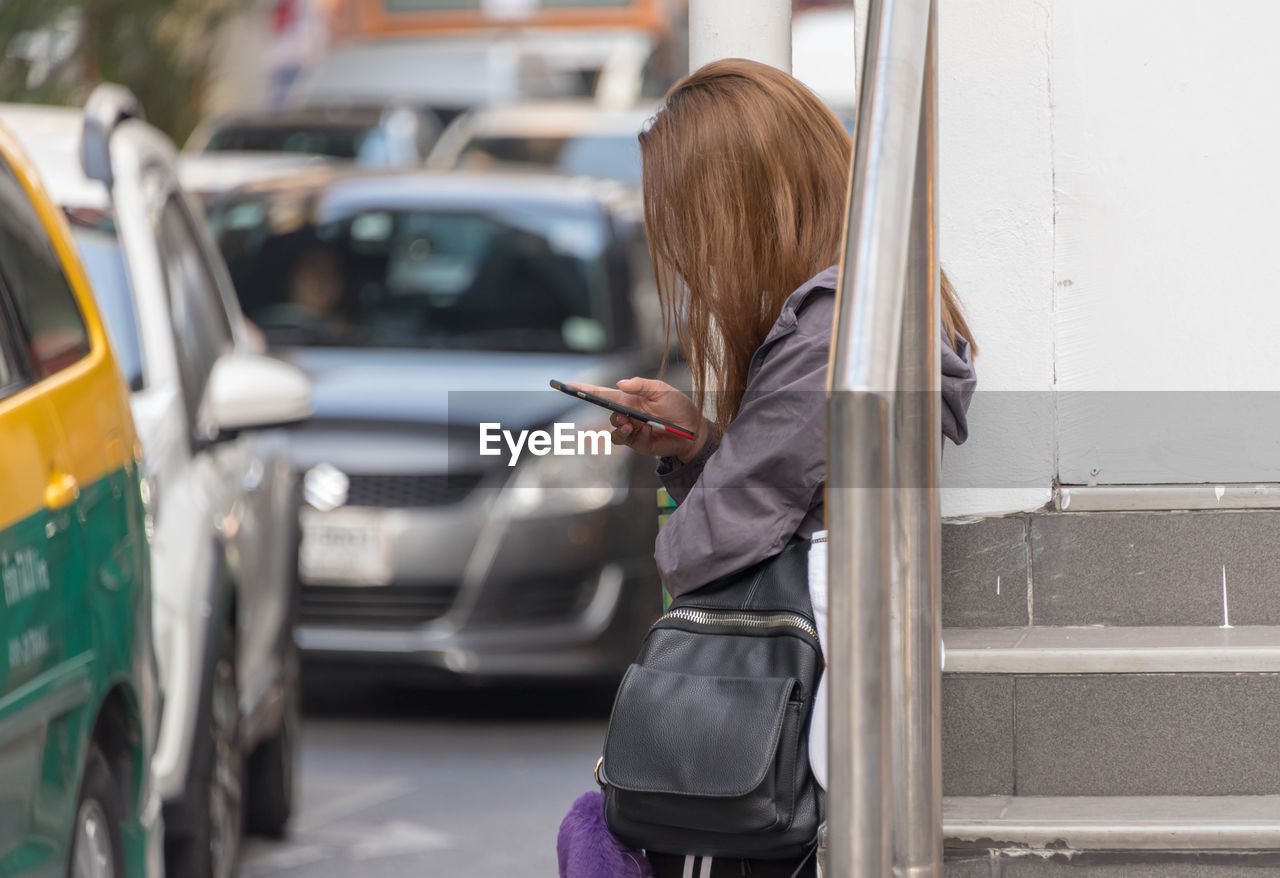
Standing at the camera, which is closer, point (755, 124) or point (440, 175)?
point (755, 124)

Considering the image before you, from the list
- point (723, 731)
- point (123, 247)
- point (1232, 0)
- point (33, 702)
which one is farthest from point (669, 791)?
point (123, 247)

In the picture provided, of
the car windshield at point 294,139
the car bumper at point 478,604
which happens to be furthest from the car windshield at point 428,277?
the car windshield at point 294,139

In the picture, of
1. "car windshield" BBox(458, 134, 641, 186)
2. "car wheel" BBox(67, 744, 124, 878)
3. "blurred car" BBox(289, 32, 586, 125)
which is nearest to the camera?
"car wheel" BBox(67, 744, 124, 878)

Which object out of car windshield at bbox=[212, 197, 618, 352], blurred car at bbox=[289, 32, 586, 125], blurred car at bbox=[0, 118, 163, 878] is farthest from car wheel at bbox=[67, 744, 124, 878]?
blurred car at bbox=[289, 32, 586, 125]

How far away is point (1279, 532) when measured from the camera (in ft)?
11.2

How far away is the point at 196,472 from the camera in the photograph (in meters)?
5.06

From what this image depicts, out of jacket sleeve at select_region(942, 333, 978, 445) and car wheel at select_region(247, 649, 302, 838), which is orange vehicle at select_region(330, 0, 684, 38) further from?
jacket sleeve at select_region(942, 333, 978, 445)

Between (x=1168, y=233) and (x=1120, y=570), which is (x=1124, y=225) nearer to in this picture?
(x=1168, y=233)

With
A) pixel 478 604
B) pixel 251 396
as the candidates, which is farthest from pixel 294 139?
pixel 251 396

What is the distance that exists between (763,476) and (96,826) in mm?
1571

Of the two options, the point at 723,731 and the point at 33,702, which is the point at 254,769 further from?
the point at 723,731

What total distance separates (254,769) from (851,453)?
152 inches

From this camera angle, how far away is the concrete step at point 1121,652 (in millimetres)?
3189

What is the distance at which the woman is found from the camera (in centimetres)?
258
